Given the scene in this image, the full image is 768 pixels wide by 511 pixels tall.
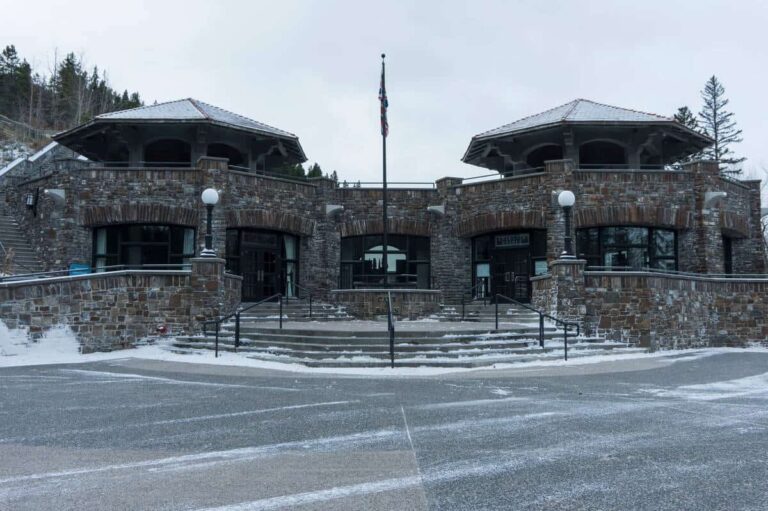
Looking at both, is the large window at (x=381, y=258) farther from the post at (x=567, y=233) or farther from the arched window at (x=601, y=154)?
the post at (x=567, y=233)

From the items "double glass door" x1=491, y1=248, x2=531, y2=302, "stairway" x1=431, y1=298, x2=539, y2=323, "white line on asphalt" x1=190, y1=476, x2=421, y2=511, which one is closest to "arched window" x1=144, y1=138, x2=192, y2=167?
"stairway" x1=431, y1=298, x2=539, y2=323

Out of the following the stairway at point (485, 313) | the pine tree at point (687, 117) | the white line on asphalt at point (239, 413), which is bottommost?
the white line on asphalt at point (239, 413)

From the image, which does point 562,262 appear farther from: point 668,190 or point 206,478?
point 206,478

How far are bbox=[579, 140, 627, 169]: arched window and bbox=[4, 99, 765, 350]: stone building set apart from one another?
0.05 m

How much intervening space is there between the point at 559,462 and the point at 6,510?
13.6ft

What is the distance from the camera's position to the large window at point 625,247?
22.2m

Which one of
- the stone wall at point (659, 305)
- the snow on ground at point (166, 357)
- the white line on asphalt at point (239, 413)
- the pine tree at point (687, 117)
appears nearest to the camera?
the white line on asphalt at point (239, 413)

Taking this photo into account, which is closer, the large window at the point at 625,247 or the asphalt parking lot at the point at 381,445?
the asphalt parking lot at the point at 381,445

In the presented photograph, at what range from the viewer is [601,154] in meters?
24.7

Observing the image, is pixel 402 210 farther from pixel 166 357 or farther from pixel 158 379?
pixel 158 379

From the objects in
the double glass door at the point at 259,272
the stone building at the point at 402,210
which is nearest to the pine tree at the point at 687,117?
the stone building at the point at 402,210

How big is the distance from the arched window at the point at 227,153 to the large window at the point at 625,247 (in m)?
14.2

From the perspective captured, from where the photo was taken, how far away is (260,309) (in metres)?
20.7

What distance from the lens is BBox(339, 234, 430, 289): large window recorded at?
79.4 feet
